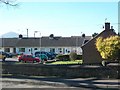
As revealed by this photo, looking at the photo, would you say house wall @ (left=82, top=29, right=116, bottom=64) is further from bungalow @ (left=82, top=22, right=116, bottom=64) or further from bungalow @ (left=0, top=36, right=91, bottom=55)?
bungalow @ (left=0, top=36, right=91, bottom=55)

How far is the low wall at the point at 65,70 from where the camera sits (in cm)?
2302

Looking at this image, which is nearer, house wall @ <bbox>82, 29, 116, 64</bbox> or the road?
the road

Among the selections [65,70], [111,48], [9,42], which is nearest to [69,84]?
[65,70]

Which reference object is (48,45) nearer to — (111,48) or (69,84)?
(111,48)

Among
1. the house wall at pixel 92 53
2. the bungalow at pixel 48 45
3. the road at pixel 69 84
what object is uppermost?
the bungalow at pixel 48 45

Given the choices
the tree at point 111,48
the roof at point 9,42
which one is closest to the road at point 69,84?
the tree at point 111,48

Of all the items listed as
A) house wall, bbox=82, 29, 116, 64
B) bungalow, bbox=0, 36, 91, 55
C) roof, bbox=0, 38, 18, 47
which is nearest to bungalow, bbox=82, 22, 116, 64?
house wall, bbox=82, 29, 116, 64

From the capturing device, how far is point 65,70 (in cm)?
2467

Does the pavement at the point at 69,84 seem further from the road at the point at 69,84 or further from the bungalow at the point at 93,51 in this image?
the bungalow at the point at 93,51

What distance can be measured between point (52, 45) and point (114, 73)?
63.7 m

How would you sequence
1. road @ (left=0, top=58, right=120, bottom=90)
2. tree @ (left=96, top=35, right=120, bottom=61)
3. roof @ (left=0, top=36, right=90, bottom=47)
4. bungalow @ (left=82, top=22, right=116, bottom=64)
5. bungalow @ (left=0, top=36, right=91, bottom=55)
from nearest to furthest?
road @ (left=0, top=58, right=120, bottom=90), tree @ (left=96, top=35, right=120, bottom=61), bungalow @ (left=82, top=22, right=116, bottom=64), bungalow @ (left=0, top=36, right=91, bottom=55), roof @ (left=0, top=36, right=90, bottom=47)

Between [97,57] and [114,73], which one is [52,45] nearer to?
[97,57]

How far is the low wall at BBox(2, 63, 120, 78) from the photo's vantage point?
2302cm

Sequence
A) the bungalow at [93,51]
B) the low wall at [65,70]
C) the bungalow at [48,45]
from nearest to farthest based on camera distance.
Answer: the low wall at [65,70]
the bungalow at [93,51]
the bungalow at [48,45]
